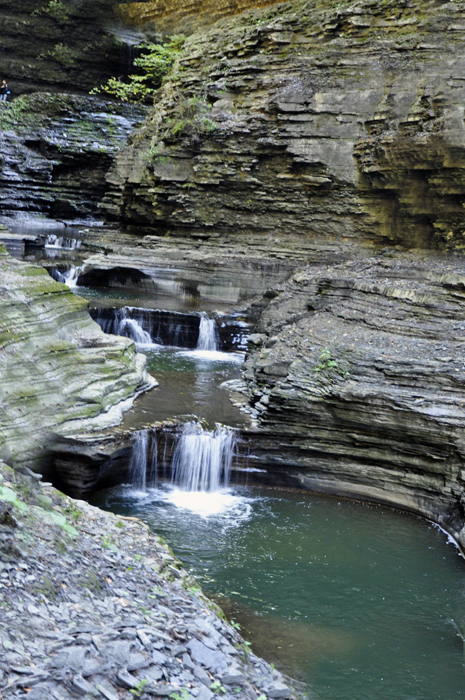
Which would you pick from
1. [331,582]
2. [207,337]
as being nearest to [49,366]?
[331,582]

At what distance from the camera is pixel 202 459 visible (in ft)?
32.9

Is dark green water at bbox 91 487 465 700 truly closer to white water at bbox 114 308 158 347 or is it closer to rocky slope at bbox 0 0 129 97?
white water at bbox 114 308 158 347

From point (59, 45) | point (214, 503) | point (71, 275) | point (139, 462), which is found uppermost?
point (59, 45)

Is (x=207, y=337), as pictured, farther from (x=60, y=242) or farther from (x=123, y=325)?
(x=60, y=242)

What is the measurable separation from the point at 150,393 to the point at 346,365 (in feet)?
11.8

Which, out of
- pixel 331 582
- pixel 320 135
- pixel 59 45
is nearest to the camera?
pixel 331 582

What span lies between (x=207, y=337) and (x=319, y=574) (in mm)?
9557

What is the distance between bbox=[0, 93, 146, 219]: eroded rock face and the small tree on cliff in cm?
160

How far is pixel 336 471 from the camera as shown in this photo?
392 inches

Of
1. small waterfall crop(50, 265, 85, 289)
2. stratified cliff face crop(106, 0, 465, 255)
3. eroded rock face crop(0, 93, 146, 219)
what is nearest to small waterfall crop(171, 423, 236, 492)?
stratified cliff face crop(106, 0, 465, 255)

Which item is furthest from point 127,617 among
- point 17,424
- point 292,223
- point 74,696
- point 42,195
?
point 42,195

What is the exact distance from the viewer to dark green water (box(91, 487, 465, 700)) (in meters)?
6.04

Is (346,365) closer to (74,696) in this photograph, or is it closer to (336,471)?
(336,471)

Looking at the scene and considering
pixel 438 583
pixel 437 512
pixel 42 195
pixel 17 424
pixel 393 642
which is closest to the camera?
pixel 393 642
